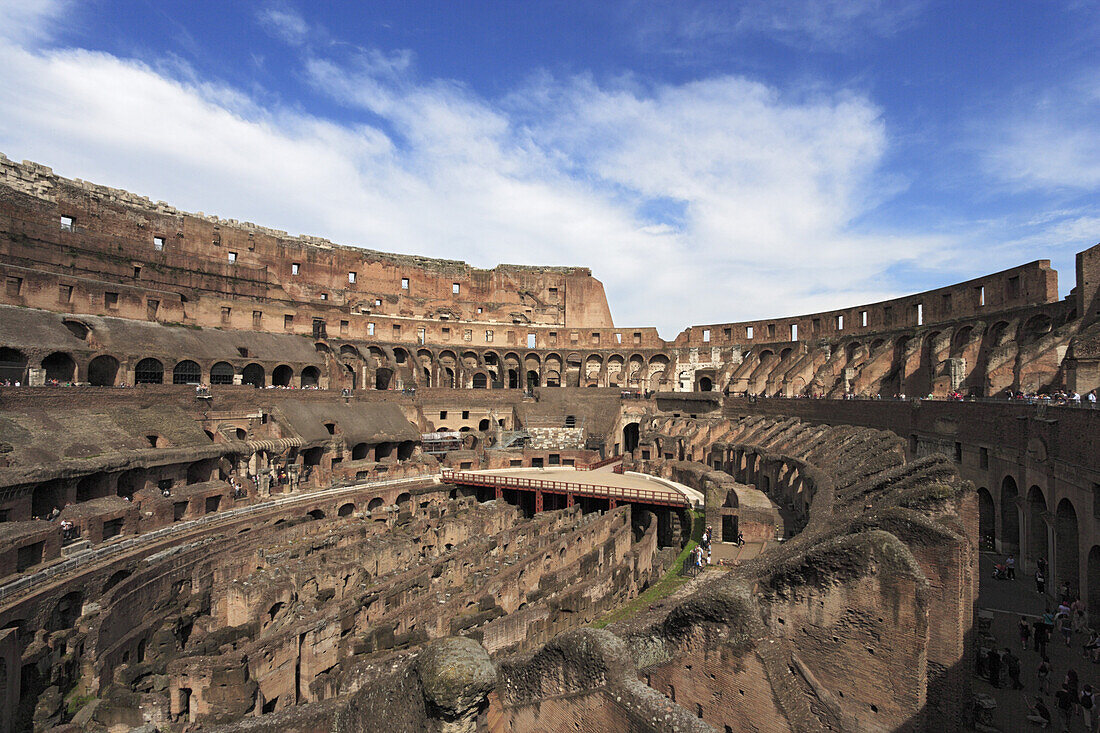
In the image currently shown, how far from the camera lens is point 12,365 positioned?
24312 millimetres

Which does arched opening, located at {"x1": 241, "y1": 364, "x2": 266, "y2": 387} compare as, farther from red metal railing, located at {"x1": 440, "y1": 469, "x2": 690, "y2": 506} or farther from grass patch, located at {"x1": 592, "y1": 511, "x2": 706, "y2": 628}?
grass patch, located at {"x1": 592, "y1": 511, "x2": 706, "y2": 628}

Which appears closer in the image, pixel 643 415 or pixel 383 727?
pixel 383 727

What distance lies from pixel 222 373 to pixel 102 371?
562 cm

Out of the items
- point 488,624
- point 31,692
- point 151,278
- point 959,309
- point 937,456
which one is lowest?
point 31,692

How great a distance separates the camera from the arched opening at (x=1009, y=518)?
1550cm

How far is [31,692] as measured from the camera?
12094 millimetres

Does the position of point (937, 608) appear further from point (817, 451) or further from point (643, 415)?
point (643, 415)

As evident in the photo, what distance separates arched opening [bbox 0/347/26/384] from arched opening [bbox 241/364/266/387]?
1079 centimetres

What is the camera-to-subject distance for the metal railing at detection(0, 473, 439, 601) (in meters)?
13.7

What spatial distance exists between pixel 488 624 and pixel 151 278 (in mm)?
35880

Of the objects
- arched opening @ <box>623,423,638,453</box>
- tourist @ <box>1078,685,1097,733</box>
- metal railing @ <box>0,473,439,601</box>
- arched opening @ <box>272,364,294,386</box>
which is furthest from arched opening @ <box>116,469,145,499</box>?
arched opening @ <box>623,423,638,453</box>

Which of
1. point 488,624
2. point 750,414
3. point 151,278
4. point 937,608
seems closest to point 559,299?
point 750,414

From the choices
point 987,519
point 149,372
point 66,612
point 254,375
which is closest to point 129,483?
point 66,612

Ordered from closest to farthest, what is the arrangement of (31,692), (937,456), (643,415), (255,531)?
(937,456) < (31,692) < (255,531) < (643,415)
